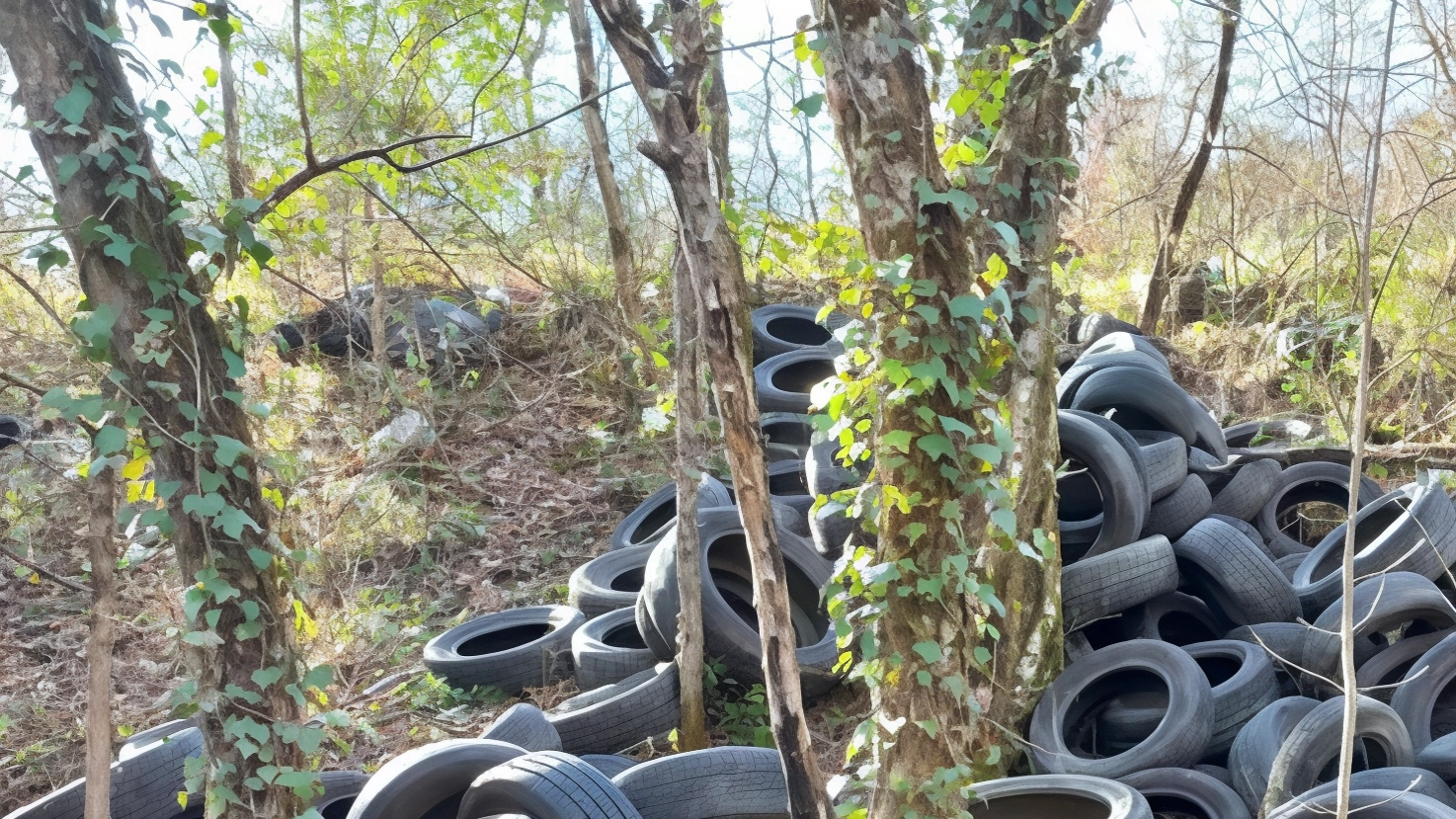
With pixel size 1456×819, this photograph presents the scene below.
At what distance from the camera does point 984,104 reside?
3596 millimetres

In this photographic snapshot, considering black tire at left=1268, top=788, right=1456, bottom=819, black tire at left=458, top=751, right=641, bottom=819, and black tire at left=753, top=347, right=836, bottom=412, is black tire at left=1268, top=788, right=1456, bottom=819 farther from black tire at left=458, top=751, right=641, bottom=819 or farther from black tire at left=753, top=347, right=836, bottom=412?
black tire at left=753, top=347, right=836, bottom=412

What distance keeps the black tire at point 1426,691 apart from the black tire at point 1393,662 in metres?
0.13

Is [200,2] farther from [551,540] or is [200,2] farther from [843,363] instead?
[551,540]

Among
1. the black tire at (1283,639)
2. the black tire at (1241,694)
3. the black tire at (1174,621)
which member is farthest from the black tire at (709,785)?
the black tire at (1283,639)

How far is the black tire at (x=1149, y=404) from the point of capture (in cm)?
688

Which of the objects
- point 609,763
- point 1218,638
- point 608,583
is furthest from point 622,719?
point 1218,638

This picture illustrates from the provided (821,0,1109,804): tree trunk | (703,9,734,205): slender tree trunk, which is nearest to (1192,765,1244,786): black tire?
(821,0,1109,804): tree trunk

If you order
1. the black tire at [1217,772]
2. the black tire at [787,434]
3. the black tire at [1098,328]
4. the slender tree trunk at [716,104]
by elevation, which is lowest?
the black tire at [1217,772]

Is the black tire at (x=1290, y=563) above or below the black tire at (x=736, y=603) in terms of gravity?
below

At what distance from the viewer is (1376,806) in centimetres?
370

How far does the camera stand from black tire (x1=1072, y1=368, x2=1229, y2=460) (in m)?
6.88

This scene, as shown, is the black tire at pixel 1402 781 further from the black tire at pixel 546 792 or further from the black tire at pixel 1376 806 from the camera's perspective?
the black tire at pixel 546 792

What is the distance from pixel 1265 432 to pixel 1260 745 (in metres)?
4.48

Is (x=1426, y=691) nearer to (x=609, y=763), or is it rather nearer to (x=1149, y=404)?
(x=1149, y=404)
